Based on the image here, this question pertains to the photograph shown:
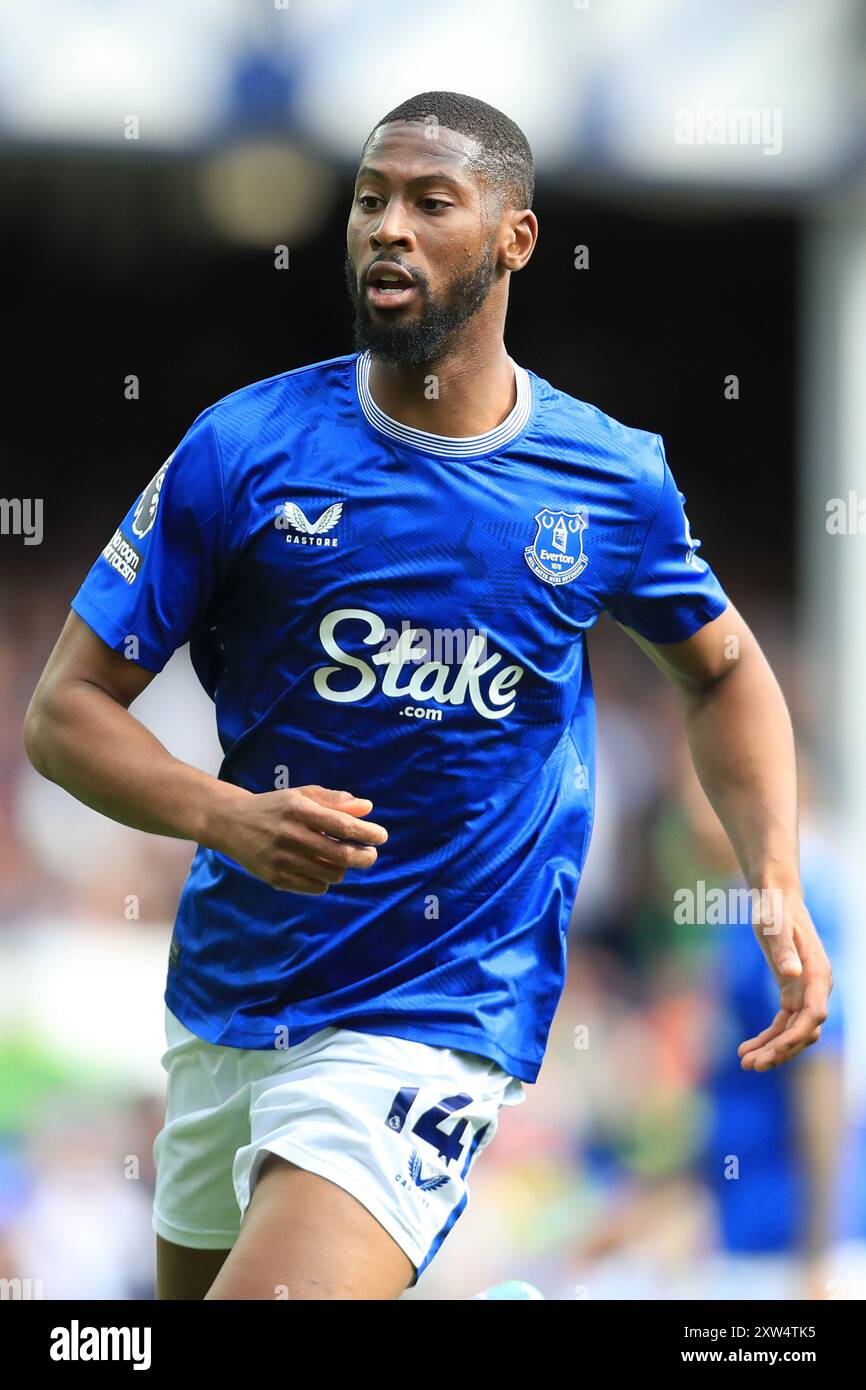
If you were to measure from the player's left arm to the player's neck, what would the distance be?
579 millimetres

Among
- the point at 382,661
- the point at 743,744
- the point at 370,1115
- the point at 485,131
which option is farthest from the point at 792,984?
the point at 485,131

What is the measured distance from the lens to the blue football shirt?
305 cm

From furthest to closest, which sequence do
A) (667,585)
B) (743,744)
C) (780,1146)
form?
(780,1146) → (743,744) → (667,585)

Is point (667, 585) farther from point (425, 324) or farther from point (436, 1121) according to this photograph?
point (436, 1121)

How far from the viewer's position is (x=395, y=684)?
308 cm

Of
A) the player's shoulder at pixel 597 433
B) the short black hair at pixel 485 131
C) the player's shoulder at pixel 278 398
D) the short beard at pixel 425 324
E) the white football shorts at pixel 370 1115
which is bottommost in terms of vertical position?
the white football shorts at pixel 370 1115

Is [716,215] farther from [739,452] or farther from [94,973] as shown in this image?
[94,973]

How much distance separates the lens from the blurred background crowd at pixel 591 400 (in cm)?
590

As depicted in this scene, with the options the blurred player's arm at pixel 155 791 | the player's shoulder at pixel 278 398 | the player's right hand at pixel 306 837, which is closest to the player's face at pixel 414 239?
the player's shoulder at pixel 278 398

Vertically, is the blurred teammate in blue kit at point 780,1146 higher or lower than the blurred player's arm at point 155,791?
lower

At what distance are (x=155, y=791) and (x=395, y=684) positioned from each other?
0.48 meters

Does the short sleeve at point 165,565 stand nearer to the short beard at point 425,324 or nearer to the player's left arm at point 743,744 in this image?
the short beard at point 425,324

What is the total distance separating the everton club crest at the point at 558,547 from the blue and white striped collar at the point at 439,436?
16cm

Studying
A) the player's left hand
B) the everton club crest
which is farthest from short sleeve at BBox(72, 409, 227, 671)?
the player's left hand
